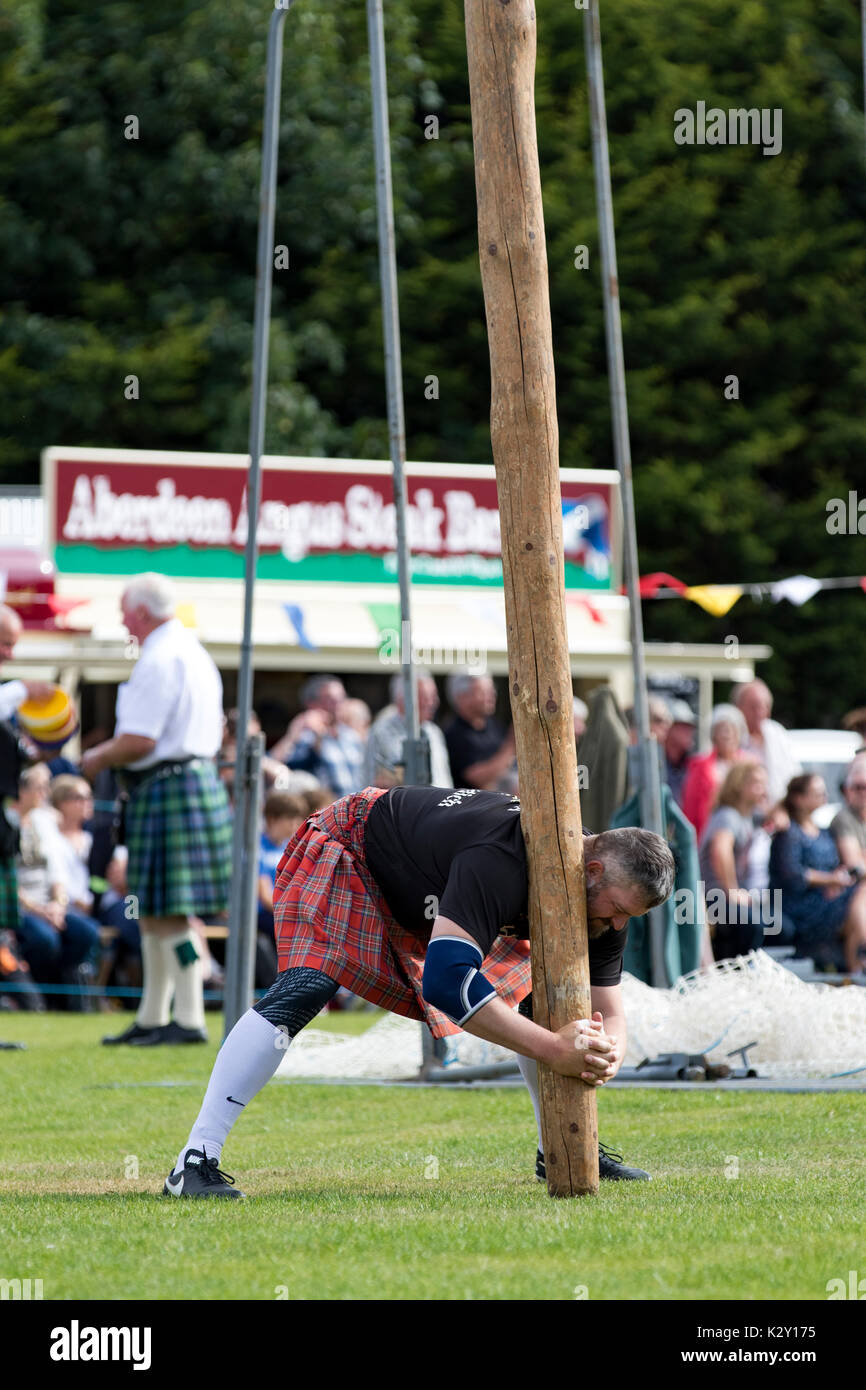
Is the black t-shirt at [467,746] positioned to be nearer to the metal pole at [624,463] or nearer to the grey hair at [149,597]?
the grey hair at [149,597]

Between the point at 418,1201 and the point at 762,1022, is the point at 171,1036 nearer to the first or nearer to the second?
the point at 762,1022

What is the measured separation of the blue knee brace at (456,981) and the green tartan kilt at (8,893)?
496cm

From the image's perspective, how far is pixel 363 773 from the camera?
10.6 m

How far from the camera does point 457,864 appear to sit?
4.27 m

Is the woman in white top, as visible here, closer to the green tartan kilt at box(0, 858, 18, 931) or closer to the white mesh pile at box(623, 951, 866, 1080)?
the green tartan kilt at box(0, 858, 18, 931)

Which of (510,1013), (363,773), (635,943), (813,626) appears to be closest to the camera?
(510,1013)

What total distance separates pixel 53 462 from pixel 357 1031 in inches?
205

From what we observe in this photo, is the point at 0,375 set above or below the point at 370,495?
above

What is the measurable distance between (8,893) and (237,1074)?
15.0ft

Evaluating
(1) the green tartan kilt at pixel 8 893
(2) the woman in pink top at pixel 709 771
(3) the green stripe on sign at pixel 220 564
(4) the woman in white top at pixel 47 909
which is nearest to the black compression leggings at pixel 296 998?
(1) the green tartan kilt at pixel 8 893

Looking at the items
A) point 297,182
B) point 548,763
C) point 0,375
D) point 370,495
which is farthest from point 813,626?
point 548,763

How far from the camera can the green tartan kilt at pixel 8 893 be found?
8820 millimetres

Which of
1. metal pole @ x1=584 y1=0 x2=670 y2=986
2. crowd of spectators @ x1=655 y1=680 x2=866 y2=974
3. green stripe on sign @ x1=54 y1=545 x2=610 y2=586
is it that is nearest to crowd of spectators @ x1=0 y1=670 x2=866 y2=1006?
crowd of spectators @ x1=655 y1=680 x2=866 y2=974

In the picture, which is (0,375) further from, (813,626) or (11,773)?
(11,773)
